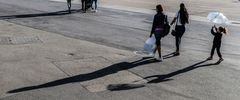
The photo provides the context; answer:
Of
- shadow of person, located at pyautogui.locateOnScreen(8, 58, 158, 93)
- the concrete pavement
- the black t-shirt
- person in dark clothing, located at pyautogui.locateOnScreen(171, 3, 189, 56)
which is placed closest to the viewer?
the concrete pavement

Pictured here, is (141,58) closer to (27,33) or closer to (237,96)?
(237,96)

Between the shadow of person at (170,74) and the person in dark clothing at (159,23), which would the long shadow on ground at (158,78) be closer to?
the shadow of person at (170,74)

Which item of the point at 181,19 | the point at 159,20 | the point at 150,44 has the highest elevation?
the point at 159,20

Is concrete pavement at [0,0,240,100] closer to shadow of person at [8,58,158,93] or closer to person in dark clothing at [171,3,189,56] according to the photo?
shadow of person at [8,58,158,93]

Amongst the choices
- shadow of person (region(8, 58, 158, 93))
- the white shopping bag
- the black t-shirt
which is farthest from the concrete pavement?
the black t-shirt

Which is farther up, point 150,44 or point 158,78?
point 150,44

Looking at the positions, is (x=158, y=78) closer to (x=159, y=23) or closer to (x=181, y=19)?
(x=159, y=23)

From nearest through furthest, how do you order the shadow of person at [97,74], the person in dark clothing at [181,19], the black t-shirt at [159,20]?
1. the shadow of person at [97,74]
2. the black t-shirt at [159,20]
3. the person in dark clothing at [181,19]

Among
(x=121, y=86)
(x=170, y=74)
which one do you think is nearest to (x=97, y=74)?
(x=121, y=86)

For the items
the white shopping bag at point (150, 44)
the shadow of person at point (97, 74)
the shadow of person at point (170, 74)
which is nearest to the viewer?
the shadow of person at point (97, 74)

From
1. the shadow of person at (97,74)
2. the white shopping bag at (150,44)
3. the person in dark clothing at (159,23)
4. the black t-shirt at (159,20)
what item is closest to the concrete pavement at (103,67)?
the shadow of person at (97,74)

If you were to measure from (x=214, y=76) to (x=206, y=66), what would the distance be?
126 centimetres

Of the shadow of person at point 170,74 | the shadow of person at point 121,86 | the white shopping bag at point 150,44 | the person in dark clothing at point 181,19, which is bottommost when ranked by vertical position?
the shadow of person at point 170,74

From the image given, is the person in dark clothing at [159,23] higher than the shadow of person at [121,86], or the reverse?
the person in dark clothing at [159,23]
